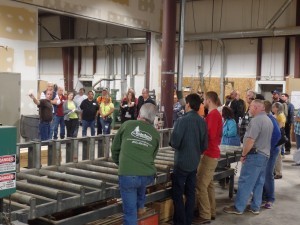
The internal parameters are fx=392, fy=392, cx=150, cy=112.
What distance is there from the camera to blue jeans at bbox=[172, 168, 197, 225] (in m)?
4.25

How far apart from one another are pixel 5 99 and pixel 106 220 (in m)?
4.78

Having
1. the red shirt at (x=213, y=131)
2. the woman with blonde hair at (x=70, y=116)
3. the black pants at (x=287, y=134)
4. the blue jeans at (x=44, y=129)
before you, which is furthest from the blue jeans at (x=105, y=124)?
the red shirt at (x=213, y=131)

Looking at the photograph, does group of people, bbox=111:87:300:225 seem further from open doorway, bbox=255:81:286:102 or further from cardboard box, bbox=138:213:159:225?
open doorway, bbox=255:81:286:102

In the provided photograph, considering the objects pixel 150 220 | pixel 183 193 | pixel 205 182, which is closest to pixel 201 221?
pixel 205 182

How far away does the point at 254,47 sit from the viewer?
13.5 meters

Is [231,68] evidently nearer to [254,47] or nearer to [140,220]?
[254,47]

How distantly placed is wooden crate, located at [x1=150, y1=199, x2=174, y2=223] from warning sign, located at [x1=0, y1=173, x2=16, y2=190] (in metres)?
2.72

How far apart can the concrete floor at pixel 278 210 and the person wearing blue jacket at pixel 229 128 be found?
31.1 inches

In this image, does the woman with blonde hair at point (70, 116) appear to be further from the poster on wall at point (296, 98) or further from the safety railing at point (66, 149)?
the poster on wall at point (296, 98)

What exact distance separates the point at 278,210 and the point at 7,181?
4.43m

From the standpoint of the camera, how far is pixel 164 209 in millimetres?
4586

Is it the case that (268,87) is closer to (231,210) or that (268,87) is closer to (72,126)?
(72,126)

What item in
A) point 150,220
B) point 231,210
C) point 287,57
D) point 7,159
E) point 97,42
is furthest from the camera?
point 97,42

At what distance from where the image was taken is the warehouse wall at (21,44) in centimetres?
838
